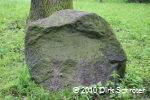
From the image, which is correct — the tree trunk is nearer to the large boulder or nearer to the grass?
the grass

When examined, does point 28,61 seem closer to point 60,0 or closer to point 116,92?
point 116,92

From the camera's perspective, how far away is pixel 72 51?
3.80 meters

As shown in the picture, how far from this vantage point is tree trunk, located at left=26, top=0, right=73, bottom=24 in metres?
6.34

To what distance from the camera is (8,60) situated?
505cm

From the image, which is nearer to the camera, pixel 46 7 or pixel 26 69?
pixel 26 69

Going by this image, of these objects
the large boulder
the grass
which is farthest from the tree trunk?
the large boulder

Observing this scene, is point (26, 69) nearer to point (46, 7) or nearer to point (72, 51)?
point (72, 51)

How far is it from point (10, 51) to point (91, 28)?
8.55 feet

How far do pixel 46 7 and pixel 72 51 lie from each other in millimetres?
3107

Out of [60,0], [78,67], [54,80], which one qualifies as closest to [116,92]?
[78,67]

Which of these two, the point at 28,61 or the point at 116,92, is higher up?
the point at 28,61

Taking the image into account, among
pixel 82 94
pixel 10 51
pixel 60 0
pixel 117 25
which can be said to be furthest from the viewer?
pixel 117 25

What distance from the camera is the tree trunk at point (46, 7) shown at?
6.34 meters

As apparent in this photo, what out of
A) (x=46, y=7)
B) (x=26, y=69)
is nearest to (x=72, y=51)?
(x=26, y=69)
